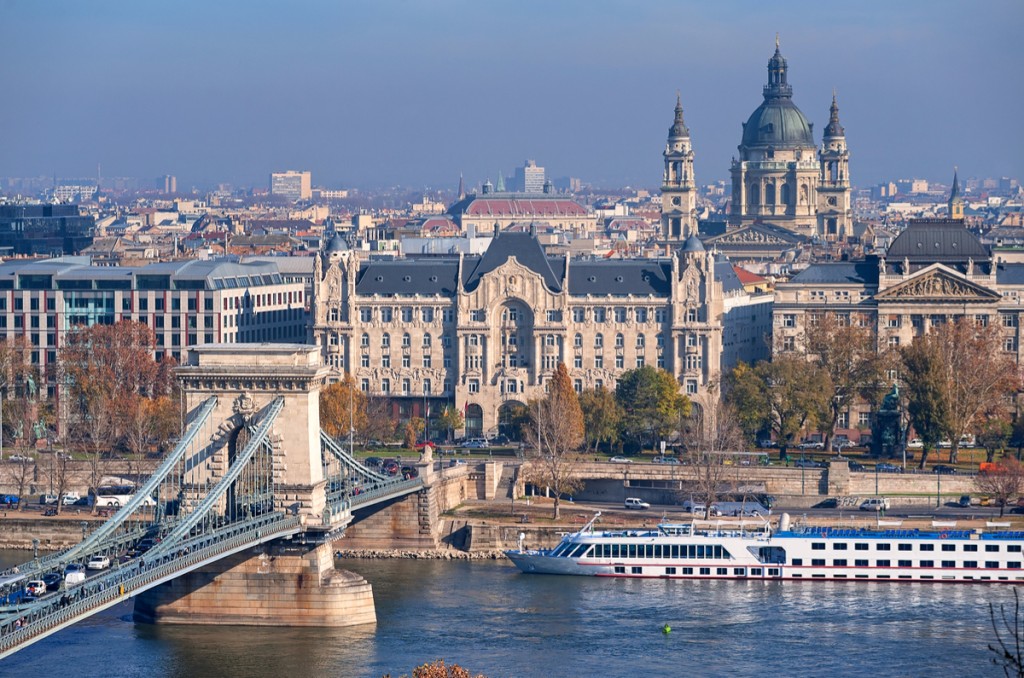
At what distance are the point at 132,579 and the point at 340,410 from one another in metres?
42.3

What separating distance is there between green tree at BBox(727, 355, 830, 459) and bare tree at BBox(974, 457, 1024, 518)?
37.1 ft

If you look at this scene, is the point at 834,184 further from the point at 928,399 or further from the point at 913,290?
the point at 928,399

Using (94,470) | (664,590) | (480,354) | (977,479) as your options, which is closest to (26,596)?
(664,590)

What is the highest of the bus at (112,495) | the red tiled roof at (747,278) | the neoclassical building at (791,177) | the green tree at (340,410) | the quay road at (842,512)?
the neoclassical building at (791,177)

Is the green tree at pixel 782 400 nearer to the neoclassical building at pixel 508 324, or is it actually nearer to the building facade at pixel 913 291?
the neoclassical building at pixel 508 324

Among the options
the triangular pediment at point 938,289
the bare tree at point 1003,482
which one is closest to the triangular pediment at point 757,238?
the triangular pediment at point 938,289

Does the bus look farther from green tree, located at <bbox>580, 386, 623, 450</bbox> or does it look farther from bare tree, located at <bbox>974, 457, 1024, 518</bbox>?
bare tree, located at <bbox>974, 457, 1024, 518</bbox>

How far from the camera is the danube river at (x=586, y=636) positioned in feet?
213

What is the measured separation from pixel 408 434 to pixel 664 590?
93.3 ft

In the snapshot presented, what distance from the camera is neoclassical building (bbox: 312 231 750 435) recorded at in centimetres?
11206

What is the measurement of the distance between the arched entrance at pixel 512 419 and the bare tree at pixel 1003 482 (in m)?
20.9

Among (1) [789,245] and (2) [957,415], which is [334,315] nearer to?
(2) [957,415]

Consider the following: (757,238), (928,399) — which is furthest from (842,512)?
(757,238)

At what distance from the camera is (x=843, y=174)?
18825cm
